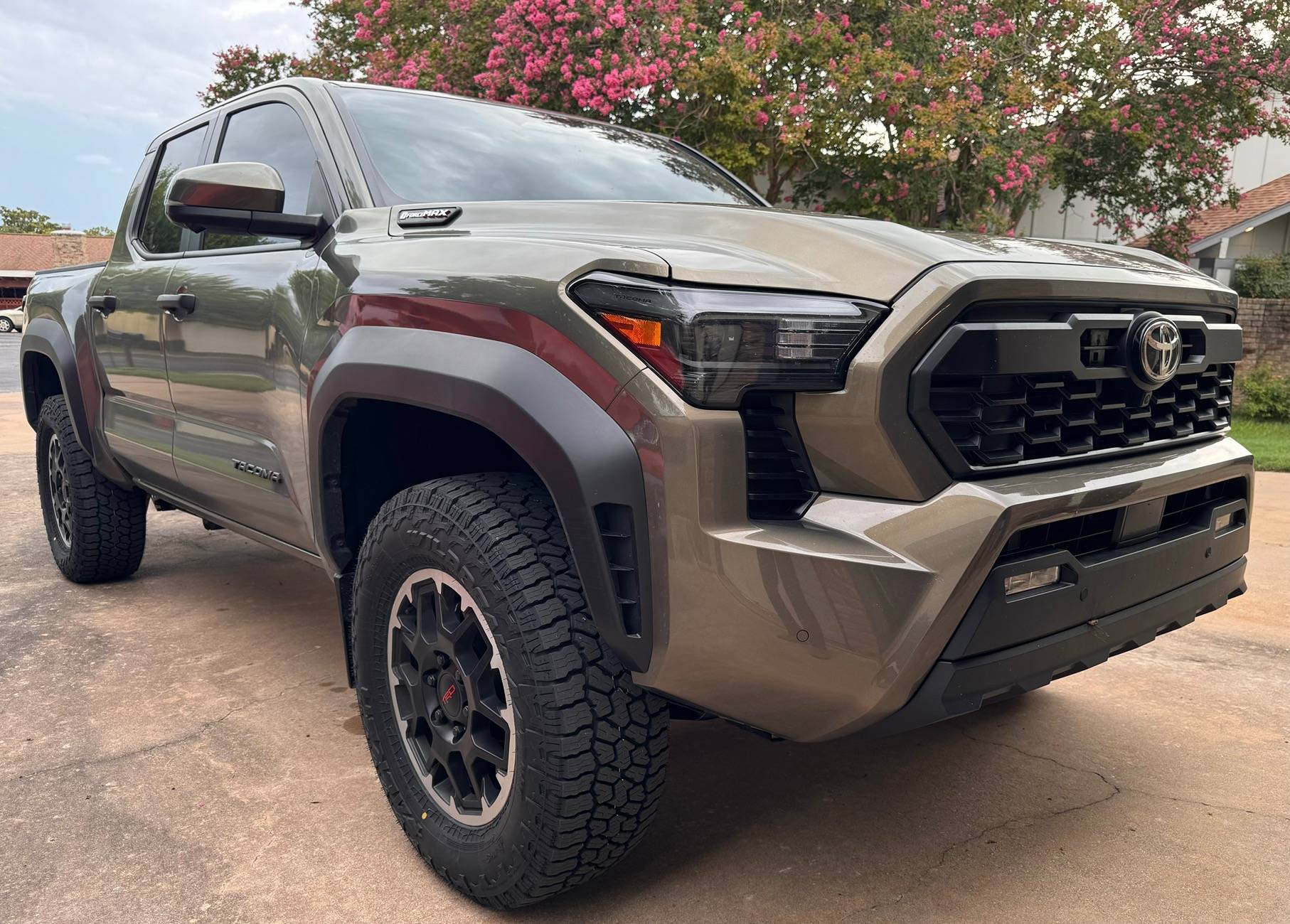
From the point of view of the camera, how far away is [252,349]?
2779 mm

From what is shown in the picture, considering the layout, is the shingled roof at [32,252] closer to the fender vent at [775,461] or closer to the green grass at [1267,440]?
the green grass at [1267,440]

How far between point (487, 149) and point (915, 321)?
5.22ft

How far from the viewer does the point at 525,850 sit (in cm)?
194

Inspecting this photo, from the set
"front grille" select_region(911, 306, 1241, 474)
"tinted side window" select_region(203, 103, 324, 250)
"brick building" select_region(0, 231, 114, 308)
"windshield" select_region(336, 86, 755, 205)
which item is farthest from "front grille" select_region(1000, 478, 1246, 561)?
"brick building" select_region(0, 231, 114, 308)

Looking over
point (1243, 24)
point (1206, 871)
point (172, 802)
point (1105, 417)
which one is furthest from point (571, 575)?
point (1243, 24)

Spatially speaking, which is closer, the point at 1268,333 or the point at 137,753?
the point at 137,753

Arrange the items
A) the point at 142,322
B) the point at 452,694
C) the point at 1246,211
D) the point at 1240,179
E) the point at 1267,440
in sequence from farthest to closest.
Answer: the point at 1240,179, the point at 1246,211, the point at 1267,440, the point at 142,322, the point at 452,694

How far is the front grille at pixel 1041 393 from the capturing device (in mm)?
1739

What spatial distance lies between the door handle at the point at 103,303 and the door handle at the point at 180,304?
61cm

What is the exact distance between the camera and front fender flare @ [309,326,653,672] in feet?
5.72

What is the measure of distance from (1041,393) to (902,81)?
1055 centimetres

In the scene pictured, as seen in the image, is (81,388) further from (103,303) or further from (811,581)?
(811,581)

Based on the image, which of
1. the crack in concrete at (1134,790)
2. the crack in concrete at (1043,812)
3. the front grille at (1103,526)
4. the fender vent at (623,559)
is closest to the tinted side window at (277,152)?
the fender vent at (623,559)

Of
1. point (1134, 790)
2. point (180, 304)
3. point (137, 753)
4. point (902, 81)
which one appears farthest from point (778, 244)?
point (902, 81)
